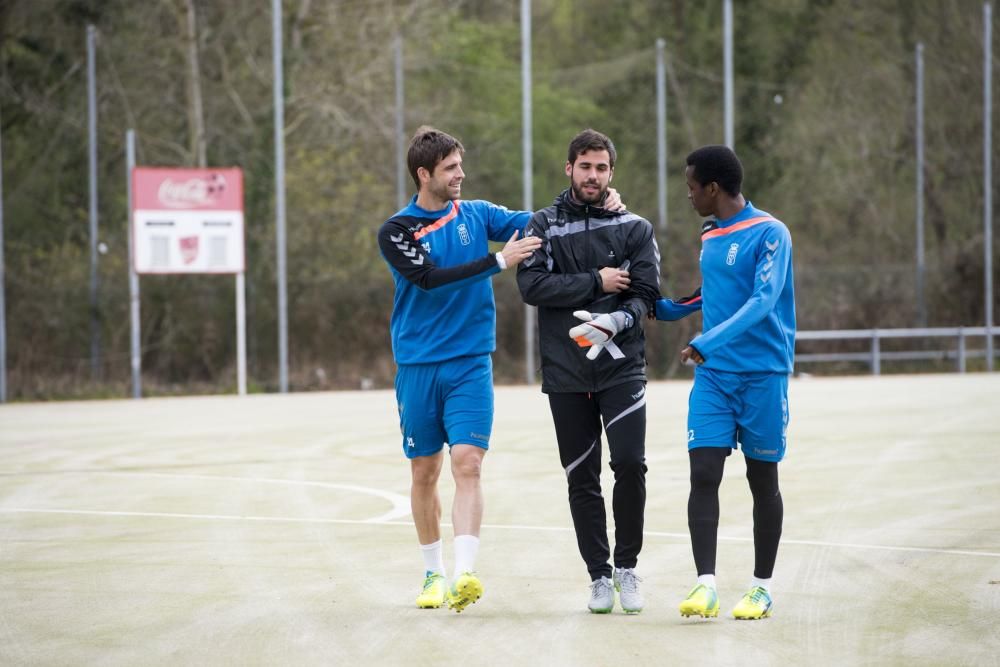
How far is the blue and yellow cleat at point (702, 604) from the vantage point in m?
6.77

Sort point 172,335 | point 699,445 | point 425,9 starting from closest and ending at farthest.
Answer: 1. point 699,445
2. point 172,335
3. point 425,9

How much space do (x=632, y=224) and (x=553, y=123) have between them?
4072 cm

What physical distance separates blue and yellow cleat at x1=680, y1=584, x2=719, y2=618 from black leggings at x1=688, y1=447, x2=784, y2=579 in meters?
0.10

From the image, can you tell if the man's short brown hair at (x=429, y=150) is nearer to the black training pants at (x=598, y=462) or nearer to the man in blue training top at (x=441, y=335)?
the man in blue training top at (x=441, y=335)

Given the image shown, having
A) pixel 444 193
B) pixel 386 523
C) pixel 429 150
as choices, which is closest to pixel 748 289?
pixel 444 193

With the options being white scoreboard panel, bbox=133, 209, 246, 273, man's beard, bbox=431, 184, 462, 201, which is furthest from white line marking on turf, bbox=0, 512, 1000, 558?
white scoreboard panel, bbox=133, 209, 246, 273

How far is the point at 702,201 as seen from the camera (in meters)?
6.95

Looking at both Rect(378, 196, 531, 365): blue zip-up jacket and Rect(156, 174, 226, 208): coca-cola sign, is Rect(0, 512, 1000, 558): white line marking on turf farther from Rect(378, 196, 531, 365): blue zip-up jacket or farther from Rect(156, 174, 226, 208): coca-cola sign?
Rect(156, 174, 226, 208): coca-cola sign

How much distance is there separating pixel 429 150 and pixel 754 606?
2.49 metres

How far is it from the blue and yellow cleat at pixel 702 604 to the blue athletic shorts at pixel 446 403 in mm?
1200

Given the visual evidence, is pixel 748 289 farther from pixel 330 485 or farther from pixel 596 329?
pixel 330 485

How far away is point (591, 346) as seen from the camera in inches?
276

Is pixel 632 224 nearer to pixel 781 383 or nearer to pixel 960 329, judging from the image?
pixel 781 383

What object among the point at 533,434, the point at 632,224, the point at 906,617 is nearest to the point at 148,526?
the point at 632,224
